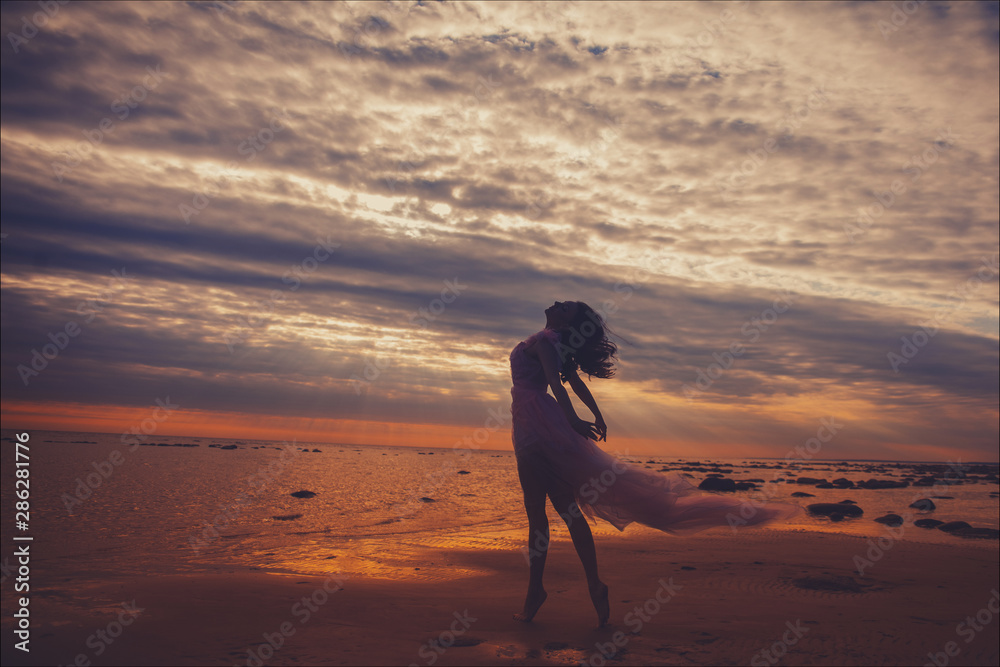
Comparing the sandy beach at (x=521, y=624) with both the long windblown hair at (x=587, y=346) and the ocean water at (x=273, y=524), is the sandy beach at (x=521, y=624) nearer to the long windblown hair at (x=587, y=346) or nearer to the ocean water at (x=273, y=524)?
the ocean water at (x=273, y=524)

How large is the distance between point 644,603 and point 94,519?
13032 millimetres

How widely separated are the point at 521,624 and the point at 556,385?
2368 mm

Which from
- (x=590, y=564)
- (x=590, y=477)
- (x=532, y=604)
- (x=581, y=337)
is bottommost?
(x=532, y=604)

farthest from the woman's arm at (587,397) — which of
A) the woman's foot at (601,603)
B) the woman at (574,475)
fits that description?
the woman's foot at (601,603)

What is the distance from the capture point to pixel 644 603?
268 inches

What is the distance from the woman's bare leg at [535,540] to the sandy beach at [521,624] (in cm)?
25

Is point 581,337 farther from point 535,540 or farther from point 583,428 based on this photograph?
point 535,540

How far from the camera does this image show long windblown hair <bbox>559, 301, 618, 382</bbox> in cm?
612

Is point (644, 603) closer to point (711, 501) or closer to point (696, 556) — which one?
point (711, 501)

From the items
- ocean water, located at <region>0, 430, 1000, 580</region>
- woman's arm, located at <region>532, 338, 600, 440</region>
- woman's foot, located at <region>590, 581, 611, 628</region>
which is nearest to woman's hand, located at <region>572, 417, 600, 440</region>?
woman's arm, located at <region>532, 338, 600, 440</region>

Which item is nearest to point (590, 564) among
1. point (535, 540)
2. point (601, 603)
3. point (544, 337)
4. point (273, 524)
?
point (601, 603)

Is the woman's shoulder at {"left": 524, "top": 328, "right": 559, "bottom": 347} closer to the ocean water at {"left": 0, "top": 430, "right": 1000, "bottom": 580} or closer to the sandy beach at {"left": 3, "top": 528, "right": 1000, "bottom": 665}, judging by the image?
the sandy beach at {"left": 3, "top": 528, "right": 1000, "bottom": 665}

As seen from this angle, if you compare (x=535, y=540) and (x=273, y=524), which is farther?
(x=273, y=524)

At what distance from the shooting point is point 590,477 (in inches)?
233
